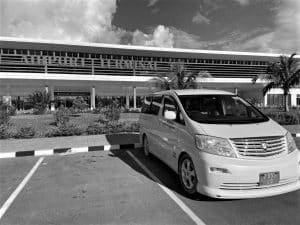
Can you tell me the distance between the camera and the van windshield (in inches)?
181

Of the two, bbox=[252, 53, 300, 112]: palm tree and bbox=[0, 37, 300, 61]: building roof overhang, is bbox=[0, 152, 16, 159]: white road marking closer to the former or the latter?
bbox=[252, 53, 300, 112]: palm tree

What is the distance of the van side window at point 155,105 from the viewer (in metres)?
6.19

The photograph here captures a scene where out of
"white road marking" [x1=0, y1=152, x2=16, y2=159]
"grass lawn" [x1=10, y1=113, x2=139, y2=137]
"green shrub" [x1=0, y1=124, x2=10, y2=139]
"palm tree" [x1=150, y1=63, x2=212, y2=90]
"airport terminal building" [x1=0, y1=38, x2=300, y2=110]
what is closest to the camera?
"white road marking" [x1=0, y1=152, x2=16, y2=159]

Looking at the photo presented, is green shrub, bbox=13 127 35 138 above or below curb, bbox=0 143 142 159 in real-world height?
above

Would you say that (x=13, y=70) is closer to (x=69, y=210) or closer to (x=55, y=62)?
(x=55, y=62)

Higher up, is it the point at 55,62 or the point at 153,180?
the point at 55,62

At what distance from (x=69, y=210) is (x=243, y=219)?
2.61m

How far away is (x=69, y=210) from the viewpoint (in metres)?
3.87

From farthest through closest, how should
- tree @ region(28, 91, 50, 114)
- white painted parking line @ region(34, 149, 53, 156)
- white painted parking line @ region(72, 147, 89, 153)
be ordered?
tree @ region(28, 91, 50, 114) < white painted parking line @ region(72, 147, 89, 153) < white painted parking line @ region(34, 149, 53, 156)

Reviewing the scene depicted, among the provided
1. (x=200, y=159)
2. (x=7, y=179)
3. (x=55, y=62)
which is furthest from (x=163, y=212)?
(x=55, y=62)

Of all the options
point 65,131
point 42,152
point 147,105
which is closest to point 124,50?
point 65,131

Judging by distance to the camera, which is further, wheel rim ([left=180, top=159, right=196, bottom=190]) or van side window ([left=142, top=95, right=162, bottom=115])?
van side window ([left=142, top=95, right=162, bottom=115])

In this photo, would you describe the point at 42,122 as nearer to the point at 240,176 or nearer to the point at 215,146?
the point at 215,146

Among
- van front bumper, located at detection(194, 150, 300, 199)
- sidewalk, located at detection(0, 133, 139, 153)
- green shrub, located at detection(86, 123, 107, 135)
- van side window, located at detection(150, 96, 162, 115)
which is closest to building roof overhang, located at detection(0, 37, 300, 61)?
green shrub, located at detection(86, 123, 107, 135)
